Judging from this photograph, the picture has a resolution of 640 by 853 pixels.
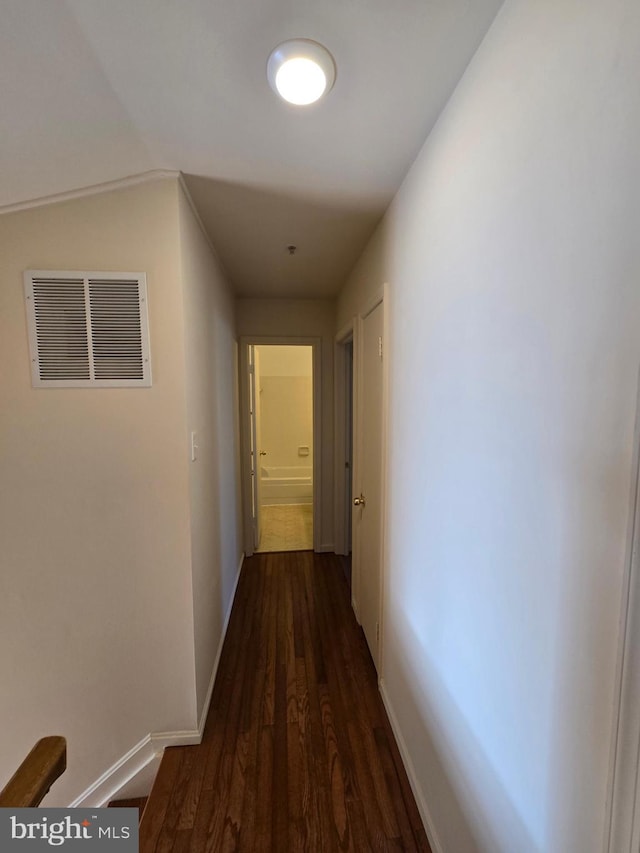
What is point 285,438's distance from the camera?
5621 mm

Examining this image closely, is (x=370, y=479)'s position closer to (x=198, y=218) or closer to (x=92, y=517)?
(x=92, y=517)

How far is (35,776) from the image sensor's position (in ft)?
2.28

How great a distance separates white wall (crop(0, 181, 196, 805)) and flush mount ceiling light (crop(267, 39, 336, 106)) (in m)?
0.69

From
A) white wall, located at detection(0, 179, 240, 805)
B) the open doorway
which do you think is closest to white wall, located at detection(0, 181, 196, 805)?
white wall, located at detection(0, 179, 240, 805)

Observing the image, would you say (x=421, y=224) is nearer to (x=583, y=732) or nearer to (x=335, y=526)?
(x=583, y=732)

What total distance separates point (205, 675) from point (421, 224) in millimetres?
2292

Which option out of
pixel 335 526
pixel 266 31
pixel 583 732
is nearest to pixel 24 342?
pixel 266 31

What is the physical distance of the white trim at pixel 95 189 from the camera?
1331 millimetres

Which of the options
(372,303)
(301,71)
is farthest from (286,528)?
(301,71)

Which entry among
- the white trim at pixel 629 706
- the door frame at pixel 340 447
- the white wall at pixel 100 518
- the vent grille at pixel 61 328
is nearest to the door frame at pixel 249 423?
the door frame at pixel 340 447

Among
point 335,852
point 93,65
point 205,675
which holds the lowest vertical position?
point 335,852

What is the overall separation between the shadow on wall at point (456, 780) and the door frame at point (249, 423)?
82.1 inches

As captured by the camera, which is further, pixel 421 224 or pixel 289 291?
pixel 289 291

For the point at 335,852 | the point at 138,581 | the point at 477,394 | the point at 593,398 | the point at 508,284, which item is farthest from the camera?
the point at 138,581
